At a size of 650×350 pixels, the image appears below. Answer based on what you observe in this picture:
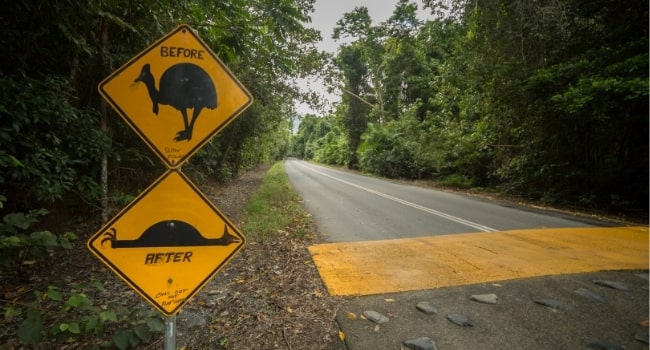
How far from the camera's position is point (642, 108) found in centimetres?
873

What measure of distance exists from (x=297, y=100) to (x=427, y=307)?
44.1 ft

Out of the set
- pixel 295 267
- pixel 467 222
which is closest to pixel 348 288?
pixel 295 267

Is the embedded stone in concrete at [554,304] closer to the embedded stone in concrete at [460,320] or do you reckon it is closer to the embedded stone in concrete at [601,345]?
the embedded stone in concrete at [601,345]

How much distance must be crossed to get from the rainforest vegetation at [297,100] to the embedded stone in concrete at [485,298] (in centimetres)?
346

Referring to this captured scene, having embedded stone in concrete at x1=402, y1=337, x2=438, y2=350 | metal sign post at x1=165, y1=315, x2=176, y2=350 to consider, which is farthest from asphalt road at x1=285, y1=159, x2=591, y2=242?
metal sign post at x1=165, y1=315, x2=176, y2=350

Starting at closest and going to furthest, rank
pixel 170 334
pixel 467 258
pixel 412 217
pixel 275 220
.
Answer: pixel 170 334 < pixel 467 258 < pixel 275 220 < pixel 412 217

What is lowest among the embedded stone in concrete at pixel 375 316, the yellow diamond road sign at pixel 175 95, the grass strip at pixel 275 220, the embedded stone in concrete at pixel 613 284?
the grass strip at pixel 275 220

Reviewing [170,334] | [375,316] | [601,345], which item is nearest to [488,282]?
[601,345]

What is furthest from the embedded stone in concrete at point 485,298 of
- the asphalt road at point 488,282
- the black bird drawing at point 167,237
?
the black bird drawing at point 167,237

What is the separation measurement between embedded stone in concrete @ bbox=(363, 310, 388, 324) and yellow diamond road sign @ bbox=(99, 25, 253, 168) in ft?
7.37

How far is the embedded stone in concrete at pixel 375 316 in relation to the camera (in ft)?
10.1

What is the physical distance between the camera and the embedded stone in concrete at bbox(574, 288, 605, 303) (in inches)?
135

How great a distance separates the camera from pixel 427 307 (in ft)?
10.8

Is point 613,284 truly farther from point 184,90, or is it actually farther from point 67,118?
point 67,118
